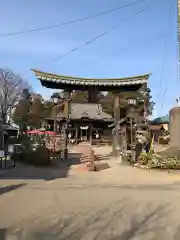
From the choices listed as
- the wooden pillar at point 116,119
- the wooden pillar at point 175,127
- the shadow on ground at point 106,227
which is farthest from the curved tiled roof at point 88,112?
the shadow on ground at point 106,227

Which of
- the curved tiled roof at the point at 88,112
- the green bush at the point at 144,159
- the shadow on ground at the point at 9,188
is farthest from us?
the curved tiled roof at the point at 88,112

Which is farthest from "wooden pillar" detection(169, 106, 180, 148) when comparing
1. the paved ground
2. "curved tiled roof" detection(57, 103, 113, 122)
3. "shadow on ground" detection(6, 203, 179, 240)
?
"curved tiled roof" detection(57, 103, 113, 122)

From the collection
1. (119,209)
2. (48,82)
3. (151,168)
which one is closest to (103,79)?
(48,82)

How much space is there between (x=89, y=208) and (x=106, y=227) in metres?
1.73

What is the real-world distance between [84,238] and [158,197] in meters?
4.65

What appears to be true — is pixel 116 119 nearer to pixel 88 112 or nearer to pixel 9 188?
pixel 9 188

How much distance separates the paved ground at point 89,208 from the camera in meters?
6.47

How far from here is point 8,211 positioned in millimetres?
8031

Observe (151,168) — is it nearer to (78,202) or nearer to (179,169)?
(179,169)

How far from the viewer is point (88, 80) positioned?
25484 mm

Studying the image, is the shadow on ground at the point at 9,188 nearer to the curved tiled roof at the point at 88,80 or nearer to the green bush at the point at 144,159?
the green bush at the point at 144,159

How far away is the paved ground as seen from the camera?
6473 millimetres

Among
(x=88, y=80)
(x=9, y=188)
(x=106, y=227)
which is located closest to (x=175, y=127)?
(x=9, y=188)

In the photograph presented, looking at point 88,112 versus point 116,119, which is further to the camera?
point 88,112
